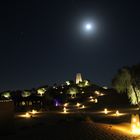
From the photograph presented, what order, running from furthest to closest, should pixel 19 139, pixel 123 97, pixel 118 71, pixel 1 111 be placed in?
pixel 123 97, pixel 118 71, pixel 1 111, pixel 19 139

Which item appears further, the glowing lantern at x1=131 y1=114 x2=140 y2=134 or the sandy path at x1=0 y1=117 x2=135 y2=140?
the glowing lantern at x1=131 y1=114 x2=140 y2=134

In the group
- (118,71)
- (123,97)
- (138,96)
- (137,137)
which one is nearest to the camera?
(137,137)

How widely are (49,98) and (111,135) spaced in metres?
64.3

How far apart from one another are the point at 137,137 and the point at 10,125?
8471 mm

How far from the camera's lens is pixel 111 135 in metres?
21.3

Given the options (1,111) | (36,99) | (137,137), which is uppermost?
(36,99)

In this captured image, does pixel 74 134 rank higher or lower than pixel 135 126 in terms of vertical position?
lower

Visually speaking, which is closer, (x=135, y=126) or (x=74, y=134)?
(x=74, y=134)

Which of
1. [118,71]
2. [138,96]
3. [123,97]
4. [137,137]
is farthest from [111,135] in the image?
[123,97]

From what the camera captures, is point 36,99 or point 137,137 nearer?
point 137,137

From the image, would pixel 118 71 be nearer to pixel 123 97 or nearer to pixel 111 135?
pixel 123 97

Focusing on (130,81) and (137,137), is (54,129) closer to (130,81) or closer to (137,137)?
(137,137)

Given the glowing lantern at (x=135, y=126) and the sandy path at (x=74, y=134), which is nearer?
the sandy path at (x=74, y=134)

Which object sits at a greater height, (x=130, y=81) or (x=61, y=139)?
(x=130, y=81)
